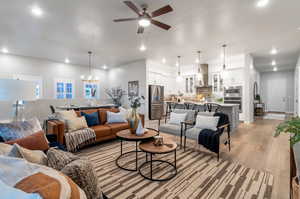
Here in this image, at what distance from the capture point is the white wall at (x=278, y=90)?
9997 mm

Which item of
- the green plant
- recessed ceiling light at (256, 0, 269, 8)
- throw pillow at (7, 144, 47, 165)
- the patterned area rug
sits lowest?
the patterned area rug

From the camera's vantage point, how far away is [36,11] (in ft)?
10.5

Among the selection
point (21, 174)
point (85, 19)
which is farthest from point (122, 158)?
point (85, 19)

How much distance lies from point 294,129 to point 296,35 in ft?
17.3

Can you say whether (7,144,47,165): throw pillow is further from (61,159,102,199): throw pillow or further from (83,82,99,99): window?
(83,82,99,99): window

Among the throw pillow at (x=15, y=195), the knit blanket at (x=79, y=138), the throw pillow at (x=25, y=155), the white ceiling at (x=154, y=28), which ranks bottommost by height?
the knit blanket at (x=79, y=138)

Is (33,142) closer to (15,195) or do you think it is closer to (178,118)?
(15,195)

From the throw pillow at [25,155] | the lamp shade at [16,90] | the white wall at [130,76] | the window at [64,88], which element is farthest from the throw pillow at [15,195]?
the window at [64,88]

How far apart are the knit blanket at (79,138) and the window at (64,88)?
220 inches

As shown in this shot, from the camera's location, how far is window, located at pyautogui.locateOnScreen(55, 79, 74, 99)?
25.7ft

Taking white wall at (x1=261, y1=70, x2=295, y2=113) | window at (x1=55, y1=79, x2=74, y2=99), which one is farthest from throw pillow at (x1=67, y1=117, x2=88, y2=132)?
white wall at (x1=261, y1=70, x2=295, y2=113)

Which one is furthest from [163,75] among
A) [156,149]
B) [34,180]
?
[34,180]

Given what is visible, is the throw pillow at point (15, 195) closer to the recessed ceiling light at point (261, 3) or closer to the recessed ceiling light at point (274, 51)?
the recessed ceiling light at point (261, 3)

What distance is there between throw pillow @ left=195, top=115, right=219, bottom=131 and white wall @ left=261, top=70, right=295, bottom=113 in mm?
10154
